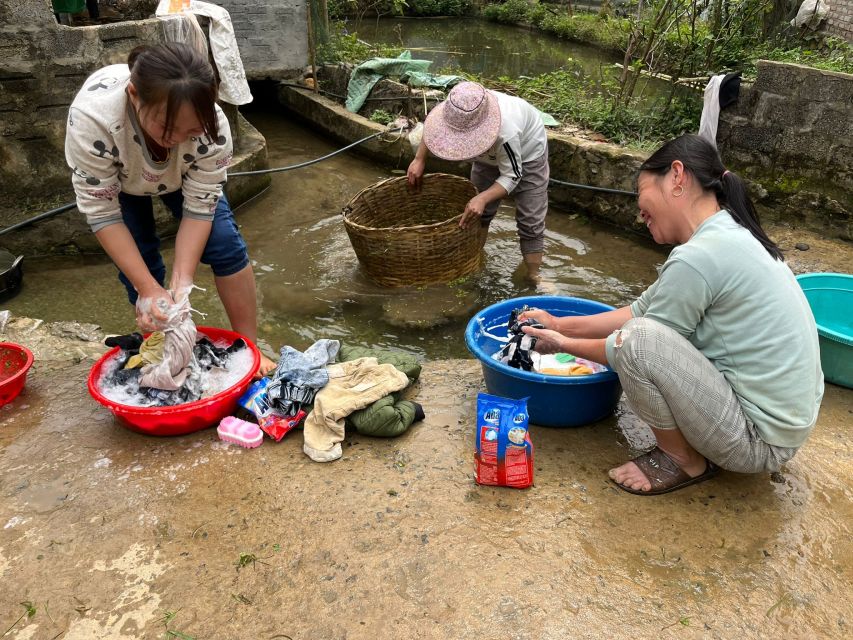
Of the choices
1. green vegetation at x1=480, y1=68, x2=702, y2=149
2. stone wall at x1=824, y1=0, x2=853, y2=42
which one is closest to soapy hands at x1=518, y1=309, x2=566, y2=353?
green vegetation at x1=480, y1=68, x2=702, y2=149

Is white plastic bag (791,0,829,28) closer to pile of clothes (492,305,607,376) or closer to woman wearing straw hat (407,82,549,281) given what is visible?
woman wearing straw hat (407,82,549,281)

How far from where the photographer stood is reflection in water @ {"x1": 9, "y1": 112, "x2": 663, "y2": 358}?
12.0ft

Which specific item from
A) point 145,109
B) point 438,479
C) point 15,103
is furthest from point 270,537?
point 15,103

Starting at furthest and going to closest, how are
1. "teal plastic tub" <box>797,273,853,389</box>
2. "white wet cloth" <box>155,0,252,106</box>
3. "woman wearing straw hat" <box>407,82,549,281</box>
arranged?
"white wet cloth" <box>155,0,252,106</box> → "woman wearing straw hat" <box>407,82,549,281</box> → "teal plastic tub" <box>797,273,853,389</box>

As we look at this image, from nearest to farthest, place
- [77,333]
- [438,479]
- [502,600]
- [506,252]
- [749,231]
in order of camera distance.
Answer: [502,600] < [749,231] < [438,479] < [77,333] < [506,252]

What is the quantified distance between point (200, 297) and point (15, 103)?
1.60 meters

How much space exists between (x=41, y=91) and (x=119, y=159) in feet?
7.62

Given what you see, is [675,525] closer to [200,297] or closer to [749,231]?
[749,231]

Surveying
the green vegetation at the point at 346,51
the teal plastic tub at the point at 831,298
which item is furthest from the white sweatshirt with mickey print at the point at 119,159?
the green vegetation at the point at 346,51

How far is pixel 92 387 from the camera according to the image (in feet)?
7.75

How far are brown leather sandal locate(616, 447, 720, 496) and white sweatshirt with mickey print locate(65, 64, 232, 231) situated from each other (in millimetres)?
1841

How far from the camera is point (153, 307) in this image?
2301mm

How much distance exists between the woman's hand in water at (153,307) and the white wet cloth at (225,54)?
3.11 meters

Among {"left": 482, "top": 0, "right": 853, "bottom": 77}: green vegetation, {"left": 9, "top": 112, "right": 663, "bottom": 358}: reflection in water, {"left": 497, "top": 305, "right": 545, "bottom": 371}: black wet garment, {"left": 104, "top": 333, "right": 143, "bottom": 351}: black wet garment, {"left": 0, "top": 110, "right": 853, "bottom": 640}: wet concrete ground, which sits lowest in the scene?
{"left": 9, "top": 112, "right": 663, "bottom": 358}: reflection in water
